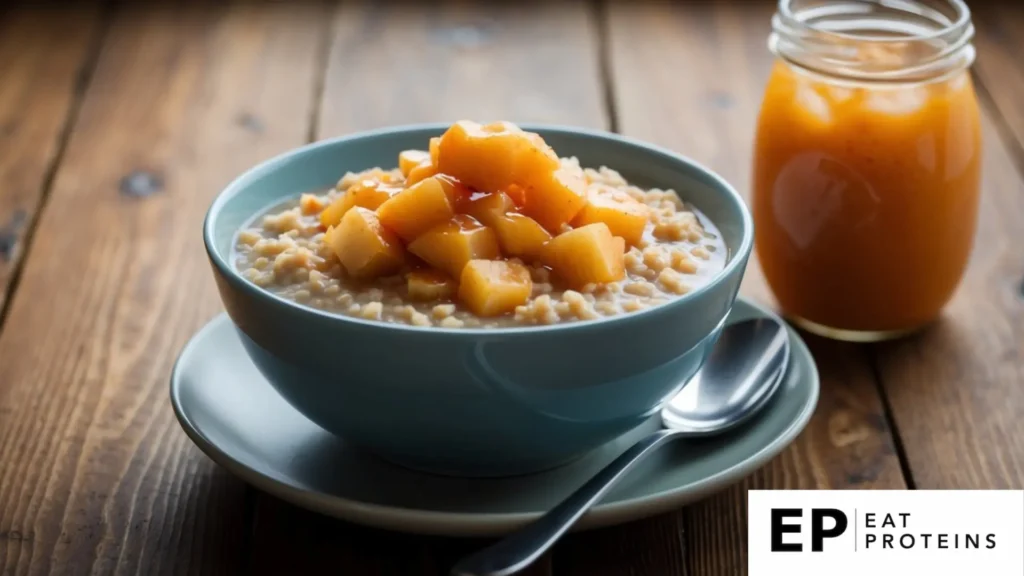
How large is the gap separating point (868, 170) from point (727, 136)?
0.77 metres

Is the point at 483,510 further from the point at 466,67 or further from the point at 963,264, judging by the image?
the point at 466,67

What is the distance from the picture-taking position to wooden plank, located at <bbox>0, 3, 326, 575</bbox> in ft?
4.75

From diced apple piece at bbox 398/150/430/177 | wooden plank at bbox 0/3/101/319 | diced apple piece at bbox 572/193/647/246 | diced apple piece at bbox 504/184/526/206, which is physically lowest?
wooden plank at bbox 0/3/101/319

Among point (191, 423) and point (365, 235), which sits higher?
point (365, 235)

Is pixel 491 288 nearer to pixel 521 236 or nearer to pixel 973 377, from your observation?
pixel 521 236

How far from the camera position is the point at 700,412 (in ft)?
5.06

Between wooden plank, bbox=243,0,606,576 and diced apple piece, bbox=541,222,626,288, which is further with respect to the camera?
wooden plank, bbox=243,0,606,576

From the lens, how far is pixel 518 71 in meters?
2.81

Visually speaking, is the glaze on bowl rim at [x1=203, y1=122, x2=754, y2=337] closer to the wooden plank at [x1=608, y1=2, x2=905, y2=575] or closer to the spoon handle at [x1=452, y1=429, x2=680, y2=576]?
the spoon handle at [x1=452, y1=429, x2=680, y2=576]

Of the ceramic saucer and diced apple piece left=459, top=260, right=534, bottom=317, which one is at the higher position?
diced apple piece left=459, top=260, right=534, bottom=317

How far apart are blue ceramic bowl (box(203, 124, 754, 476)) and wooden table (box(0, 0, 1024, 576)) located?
12 centimetres

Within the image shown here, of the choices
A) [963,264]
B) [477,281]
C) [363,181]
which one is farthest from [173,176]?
[963,264]

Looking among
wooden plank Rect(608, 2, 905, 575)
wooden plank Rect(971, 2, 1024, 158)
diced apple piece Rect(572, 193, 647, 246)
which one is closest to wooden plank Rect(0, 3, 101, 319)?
diced apple piece Rect(572, 193, 647, 246)

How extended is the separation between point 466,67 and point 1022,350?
139 cm
